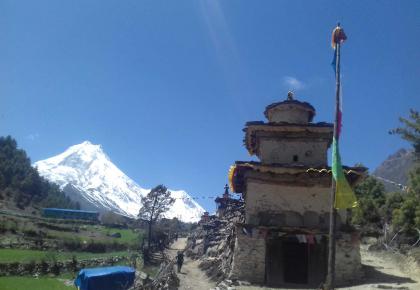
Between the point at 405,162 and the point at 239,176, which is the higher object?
the point at 405,162

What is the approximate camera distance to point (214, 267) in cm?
2973

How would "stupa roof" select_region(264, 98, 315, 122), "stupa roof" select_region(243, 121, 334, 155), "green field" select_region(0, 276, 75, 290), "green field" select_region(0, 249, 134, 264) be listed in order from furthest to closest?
"green field" select_region(0, 249, 134, 264)
"green field" select_region(0, 276, 75, 290)
"stupa roof" select_region(264, 98, 315, 122)
"stupa roof" select_region(243, 121, 334, 155)

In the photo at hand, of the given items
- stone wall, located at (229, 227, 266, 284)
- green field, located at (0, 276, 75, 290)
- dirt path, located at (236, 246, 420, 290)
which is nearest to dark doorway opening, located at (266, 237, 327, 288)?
stone wall, located at (229, 227, 266, 284)

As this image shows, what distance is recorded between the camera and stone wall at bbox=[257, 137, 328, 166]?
20.7m

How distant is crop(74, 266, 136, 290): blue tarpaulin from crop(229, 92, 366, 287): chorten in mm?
15806

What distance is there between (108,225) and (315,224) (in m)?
81.4

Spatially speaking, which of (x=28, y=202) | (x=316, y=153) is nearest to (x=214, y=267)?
(x=316, y=153)

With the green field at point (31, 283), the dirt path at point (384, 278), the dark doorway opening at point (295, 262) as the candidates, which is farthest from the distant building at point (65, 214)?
the dirt path at point (384, 278)

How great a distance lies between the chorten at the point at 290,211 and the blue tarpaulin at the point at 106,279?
622 inches

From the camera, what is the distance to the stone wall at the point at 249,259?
1800 cm

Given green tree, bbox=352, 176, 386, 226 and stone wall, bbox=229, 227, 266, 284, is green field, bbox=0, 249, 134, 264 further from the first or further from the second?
stone wall, bbox=229, 227, 266, 284

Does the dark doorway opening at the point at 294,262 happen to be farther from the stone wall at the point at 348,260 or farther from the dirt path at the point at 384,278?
the dirt path at the point at 384,278

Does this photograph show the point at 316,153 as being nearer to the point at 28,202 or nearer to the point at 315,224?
the point at 315,224

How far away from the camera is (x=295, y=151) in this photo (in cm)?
2094
